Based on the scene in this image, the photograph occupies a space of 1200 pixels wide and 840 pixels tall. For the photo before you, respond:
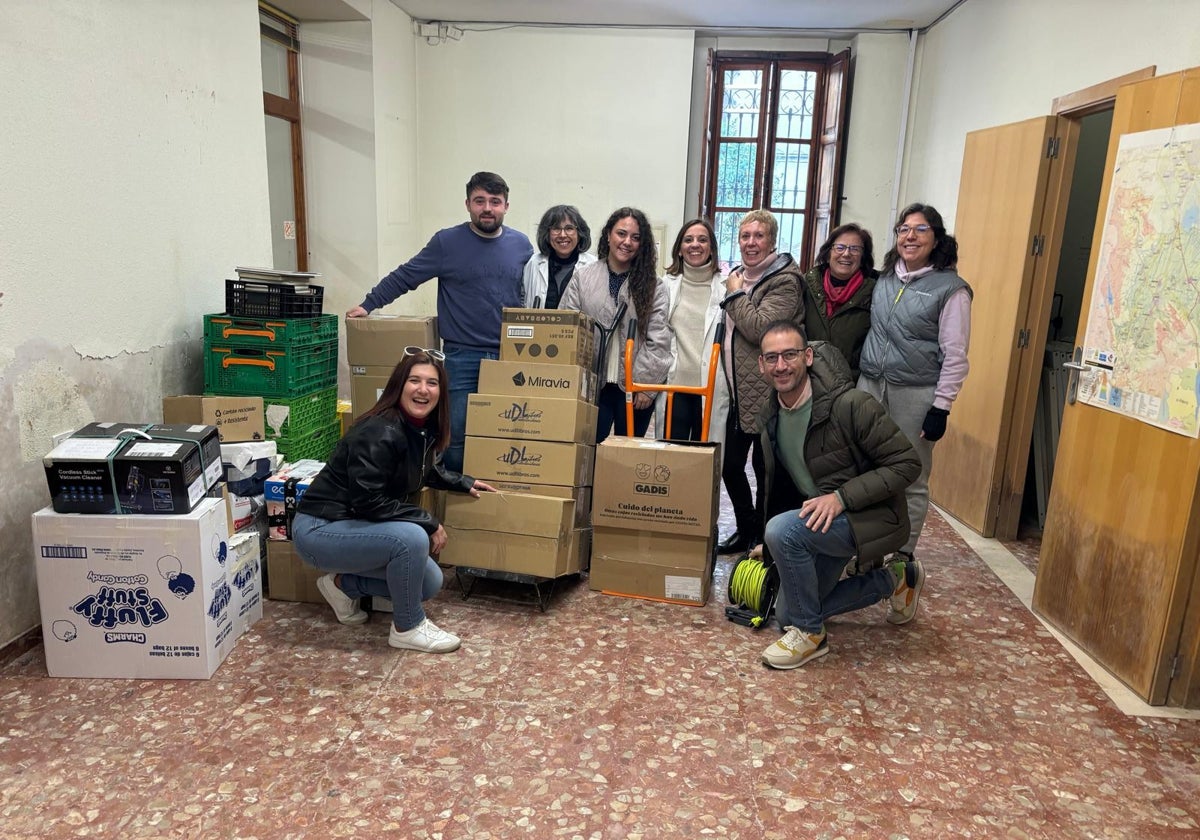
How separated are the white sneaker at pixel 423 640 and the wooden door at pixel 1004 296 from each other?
2798 mm

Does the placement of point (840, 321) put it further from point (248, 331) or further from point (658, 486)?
point (248, 331)

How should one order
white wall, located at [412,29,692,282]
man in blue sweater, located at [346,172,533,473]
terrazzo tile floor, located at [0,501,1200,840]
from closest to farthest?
A: terrazzo tile floor, located at [0,501,1200,840], man in blue sweater, located at [346,172,533,473], white wall, located at [412,29,692,282]

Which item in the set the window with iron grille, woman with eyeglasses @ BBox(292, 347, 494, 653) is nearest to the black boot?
woman with eyeglasses @ BBox(292, 347, 494, 653)

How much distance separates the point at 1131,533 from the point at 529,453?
2.05 meters

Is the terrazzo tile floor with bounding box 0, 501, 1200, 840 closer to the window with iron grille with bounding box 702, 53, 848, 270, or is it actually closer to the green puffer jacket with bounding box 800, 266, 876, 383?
the green puffer jacket with bounding box 800, 266, 876, 383

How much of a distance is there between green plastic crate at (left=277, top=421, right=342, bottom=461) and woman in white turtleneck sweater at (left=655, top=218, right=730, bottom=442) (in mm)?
1579

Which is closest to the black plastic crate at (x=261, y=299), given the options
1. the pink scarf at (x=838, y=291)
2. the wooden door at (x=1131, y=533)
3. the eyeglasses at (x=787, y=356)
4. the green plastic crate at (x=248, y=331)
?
the green plastic crate at (x=248, y=331)

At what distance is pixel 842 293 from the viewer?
3195mm

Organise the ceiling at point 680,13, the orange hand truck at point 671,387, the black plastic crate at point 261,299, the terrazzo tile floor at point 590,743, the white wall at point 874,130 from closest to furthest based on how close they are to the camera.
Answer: the terrazzo tile floor at point 590,743 → the orange hand truck at point 671,387 → the black plastic crate at point 261,299 → the ceiling at point 680,13 → the white wall at point 874,130

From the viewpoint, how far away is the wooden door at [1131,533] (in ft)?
7.48

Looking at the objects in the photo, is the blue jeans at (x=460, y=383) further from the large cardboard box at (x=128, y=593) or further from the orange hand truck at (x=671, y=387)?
the large cardboard box at (x=128, y=593)

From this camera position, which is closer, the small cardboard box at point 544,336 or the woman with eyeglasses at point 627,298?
the small cardboard box at point 544,336

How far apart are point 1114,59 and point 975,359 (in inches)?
57.4

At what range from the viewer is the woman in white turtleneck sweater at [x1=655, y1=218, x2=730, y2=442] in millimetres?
3256
